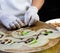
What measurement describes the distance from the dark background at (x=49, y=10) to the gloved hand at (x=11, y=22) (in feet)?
2.49

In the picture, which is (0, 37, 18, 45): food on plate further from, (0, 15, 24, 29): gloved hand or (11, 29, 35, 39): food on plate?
(0, 15, 24, 29): gloved hand

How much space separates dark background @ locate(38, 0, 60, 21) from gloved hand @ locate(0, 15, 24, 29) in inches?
29.9

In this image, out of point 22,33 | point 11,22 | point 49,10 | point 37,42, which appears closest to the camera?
point 37,42

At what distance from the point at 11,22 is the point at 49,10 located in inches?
34.8

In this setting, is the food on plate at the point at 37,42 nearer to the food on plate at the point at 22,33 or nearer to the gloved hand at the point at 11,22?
the food on plate at the point at 22,33

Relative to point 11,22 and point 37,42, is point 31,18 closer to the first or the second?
point 11,22

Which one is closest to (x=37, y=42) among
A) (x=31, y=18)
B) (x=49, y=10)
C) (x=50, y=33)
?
(x=50, y=33)

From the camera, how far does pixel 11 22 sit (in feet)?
3.47

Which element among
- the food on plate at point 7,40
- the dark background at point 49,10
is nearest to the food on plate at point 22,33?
the food on plate at point 7,40

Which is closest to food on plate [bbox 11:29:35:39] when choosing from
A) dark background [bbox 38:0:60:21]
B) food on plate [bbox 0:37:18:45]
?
food on plate [bbox 0:37:18:45]

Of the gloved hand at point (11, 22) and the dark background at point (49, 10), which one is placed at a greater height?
the gloved hand at point (11, 22)

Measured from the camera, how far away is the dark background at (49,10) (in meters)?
1.83

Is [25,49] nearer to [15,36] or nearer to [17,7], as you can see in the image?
[15,36]

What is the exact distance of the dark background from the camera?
1.83 metres
